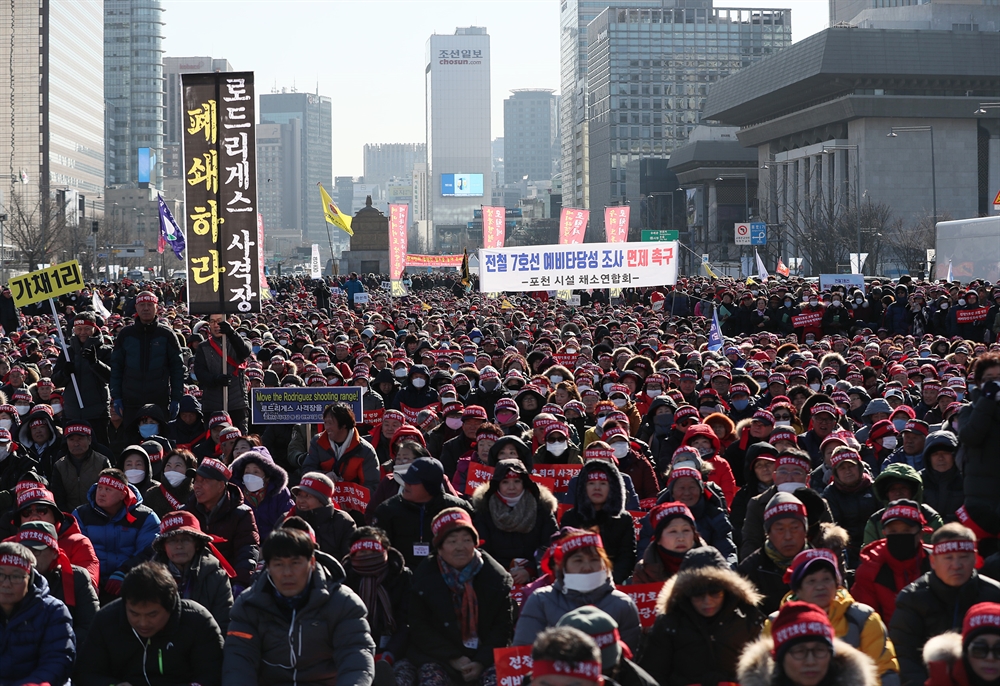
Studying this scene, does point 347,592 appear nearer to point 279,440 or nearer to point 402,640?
point 402,640

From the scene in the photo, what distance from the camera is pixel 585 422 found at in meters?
13.1

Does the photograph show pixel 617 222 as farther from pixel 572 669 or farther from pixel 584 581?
pixel 572 669

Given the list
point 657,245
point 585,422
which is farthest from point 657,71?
point 585,422

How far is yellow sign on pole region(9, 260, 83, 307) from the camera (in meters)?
16.1

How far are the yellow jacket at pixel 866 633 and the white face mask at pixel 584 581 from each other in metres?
0.84

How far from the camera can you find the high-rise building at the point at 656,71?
7023 inches

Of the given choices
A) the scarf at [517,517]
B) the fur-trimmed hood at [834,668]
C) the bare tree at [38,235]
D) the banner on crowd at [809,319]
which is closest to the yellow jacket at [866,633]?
the fur-trimmed hood at [834,668]

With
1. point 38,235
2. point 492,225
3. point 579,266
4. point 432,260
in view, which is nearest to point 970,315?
point 579,266

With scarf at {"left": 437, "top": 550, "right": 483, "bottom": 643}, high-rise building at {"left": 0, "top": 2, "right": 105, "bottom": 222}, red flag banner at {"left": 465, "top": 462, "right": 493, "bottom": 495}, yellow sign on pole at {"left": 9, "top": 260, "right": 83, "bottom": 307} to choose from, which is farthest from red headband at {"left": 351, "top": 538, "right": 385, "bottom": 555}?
high-rise building at {"left": 0, "top": 2, "right": 105, "bottom": 222}

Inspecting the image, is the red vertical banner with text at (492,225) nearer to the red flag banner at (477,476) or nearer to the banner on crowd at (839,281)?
the banner on crowd at (839,281)

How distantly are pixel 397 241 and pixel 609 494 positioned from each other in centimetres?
3957

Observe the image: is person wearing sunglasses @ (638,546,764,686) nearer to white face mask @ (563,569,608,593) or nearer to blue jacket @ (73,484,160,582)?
white face mask @ (563,569,608,593)

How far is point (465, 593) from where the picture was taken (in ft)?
23.4

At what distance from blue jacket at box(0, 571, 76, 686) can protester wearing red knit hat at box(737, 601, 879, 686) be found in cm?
343
